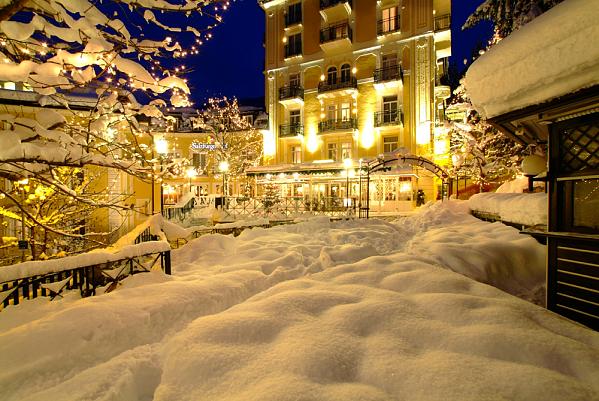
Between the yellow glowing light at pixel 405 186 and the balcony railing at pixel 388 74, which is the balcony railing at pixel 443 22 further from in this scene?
the yellow glowing light at pixel 405 186

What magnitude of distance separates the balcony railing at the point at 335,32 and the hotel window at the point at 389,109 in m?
6.46

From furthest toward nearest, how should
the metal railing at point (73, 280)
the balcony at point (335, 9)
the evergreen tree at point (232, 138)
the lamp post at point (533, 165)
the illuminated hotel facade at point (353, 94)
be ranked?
the evergreen tree at point (232, 138), the balcony at point (335, 9), the illuminated hotel facade at point (353, 94), the lamp post at point (533, 165), the metal railing at point (73, 280)

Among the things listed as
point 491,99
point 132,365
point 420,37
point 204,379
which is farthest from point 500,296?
point 420,37

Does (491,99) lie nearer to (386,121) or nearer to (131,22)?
(131,22)

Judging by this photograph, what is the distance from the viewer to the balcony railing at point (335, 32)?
24.7m

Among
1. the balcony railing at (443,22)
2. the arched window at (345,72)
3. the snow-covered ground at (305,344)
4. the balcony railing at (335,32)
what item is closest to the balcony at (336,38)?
the balcony railing at (335,32)

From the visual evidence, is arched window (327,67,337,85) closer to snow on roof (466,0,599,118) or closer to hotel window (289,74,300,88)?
hotel window (289,74,300,88)

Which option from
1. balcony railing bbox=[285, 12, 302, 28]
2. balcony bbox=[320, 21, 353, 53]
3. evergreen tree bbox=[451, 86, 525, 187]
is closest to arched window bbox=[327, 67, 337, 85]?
balcony bbox=[320, 21, 353, 53]

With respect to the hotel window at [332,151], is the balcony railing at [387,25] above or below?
above

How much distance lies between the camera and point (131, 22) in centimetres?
360

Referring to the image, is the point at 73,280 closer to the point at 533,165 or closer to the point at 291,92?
the point at 533,165

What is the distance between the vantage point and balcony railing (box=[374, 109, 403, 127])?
22.8 m

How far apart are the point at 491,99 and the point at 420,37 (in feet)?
71.8

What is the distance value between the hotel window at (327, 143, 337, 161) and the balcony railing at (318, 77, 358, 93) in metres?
4.88
